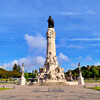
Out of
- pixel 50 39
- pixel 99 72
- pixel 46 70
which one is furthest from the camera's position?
pixel 99 72

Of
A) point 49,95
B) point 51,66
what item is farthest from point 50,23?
point 49,95

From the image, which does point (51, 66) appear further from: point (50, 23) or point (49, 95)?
point (49, 95)

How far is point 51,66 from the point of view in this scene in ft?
138

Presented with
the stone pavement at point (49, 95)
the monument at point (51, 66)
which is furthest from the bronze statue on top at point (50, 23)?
the stone pavement at point (49, 95)

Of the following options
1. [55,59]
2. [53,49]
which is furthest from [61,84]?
[53,49]

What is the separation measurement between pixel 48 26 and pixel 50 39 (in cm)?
653

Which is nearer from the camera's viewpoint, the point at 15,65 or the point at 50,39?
the point at 50,39

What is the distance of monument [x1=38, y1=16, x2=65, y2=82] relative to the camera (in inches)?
1552

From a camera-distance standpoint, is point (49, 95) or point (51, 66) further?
point (51, 66)

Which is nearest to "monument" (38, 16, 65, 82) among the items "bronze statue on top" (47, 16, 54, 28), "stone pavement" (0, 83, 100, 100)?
"bronze statue on top" (47, 16, 54, 28)

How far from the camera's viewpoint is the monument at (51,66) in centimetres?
3941

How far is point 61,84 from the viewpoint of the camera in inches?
1390

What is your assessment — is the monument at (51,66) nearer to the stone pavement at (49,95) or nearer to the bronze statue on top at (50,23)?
the bronze statue on top at (50,23)

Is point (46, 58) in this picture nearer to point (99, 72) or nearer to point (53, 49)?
point (53, 49)
